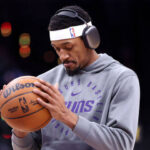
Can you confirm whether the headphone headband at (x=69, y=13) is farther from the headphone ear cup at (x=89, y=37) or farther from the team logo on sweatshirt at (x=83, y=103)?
Answer: the team logo on sweatshirt at (x=83, y=103)

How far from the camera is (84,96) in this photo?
5.96 feet

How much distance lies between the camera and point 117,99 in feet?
5.54

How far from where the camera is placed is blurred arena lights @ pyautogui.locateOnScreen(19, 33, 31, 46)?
547 cm

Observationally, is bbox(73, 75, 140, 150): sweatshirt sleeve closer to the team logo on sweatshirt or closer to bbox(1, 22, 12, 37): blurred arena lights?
the team logo on sweatshirt

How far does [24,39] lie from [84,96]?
12.5 feet

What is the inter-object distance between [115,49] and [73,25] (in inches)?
142

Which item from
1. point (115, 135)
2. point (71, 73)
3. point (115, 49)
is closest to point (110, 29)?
point (115, 49)

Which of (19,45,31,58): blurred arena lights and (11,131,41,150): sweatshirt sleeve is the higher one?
→ (11,131,41,150): sweatshirt sleeve

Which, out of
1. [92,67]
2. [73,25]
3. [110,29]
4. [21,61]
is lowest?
[21,61]

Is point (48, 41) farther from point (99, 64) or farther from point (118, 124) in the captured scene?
point (118, 124)

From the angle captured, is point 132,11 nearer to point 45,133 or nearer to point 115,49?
point 115,49

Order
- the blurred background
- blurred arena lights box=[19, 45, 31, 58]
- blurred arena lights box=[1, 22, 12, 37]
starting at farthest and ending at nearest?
1. blurred arena lights box=[19, 45, 31, 58]
2. blurred arena lights box=[1, 22, 12, 37]
3. the blurred background

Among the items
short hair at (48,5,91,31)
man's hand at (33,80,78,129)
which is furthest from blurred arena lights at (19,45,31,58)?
man's hand at (33,80,78,129)

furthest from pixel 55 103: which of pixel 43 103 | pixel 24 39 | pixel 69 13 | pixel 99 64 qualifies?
pixel 24 39
